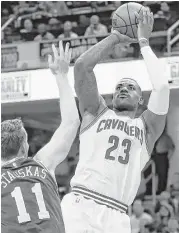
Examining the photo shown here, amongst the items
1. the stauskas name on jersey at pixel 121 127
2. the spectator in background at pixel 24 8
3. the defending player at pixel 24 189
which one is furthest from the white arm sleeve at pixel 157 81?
the spectator in background at pixel 24 8

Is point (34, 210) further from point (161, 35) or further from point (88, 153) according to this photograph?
point (161, 35)

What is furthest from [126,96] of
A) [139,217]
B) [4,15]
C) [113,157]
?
[4,15]

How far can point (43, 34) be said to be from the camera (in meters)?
13.1

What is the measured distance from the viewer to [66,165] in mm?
12797

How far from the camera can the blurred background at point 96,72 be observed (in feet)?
37.0

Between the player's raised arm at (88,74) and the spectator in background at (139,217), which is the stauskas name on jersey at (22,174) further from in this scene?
the spectator in background at (139,217)

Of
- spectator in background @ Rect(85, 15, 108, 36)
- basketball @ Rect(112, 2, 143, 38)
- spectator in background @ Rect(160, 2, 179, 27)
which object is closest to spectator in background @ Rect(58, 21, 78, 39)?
spectator in background @ Rect(85, 15, 108, 36)

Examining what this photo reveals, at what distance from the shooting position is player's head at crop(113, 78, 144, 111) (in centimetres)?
508

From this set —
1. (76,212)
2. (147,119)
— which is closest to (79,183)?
(76,212)

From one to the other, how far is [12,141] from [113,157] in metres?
1.24

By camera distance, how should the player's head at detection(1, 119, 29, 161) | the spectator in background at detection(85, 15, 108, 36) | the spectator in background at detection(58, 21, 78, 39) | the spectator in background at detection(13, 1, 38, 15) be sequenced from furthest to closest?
the spectator in background at detection(13, 1, 38, 15) → the spectator in background at detection(58, 21, 78, 39) → the spectator in background at detection(85, 15, 108, 36) → the player's head at detection(1, 119, 29, 161)

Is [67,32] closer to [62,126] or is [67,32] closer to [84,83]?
[84,83]

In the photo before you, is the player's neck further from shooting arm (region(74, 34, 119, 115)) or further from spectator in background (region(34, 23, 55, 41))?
spectator in background (region(34, 23, 55, 41))

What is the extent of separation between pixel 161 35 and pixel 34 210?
834 cm
